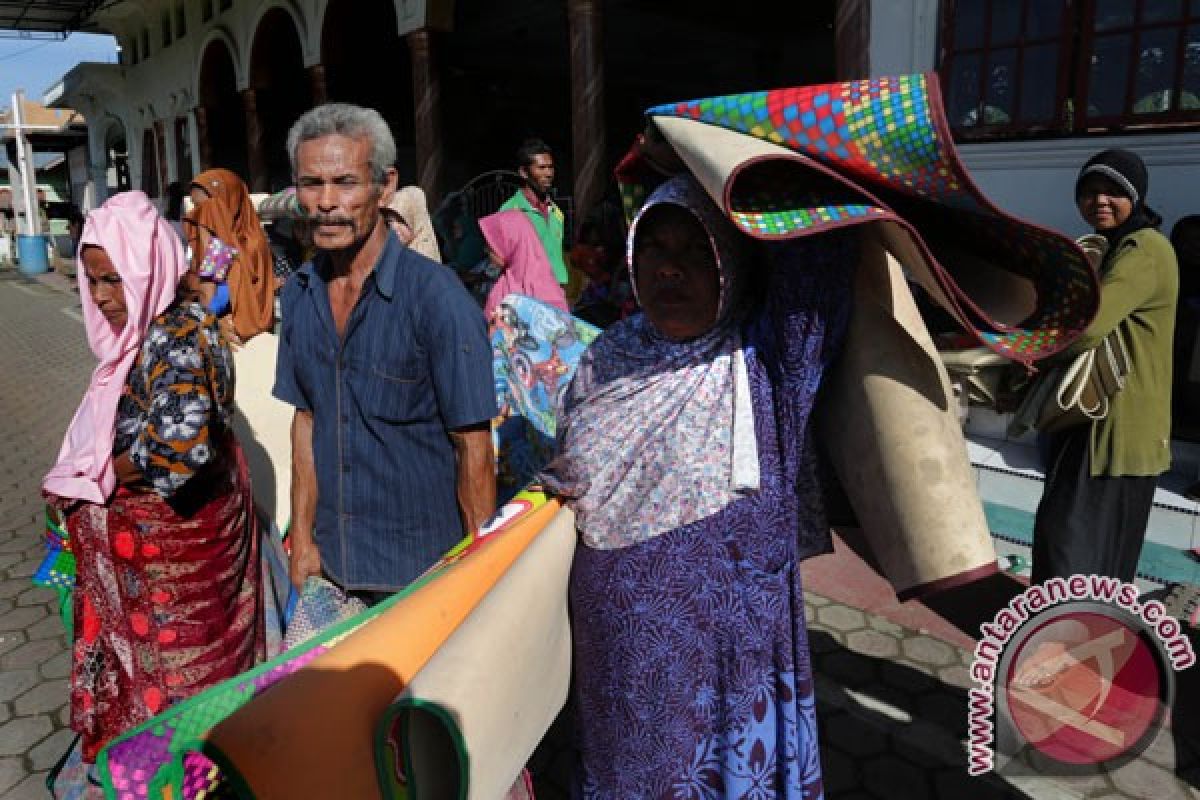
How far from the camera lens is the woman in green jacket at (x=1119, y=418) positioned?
259 cm

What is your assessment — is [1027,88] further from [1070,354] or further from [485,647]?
[485,647]

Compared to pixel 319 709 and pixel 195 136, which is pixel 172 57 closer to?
pixel 195 136

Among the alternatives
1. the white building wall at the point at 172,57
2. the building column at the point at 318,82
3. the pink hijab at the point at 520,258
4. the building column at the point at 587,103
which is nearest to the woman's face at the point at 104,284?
the pink hijab at the point at 520,258

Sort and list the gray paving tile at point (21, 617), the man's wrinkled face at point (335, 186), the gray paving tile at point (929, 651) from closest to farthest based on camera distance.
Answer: the man's wrinkled face at point (335, 186) → the gray paving tile at point (929, 651) → the gray paving tile at point (21, 617)

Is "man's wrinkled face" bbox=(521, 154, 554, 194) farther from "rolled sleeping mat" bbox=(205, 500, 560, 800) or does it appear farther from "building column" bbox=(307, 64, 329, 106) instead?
"building column" bbox=(307, 64, 329, 106)

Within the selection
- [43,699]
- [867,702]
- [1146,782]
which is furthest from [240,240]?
[1146,782]

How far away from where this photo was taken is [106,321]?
2.27 meters

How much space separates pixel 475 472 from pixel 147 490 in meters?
0.95

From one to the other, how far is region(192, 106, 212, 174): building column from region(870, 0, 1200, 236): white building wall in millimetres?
16446

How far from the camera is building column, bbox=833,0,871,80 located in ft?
16.7

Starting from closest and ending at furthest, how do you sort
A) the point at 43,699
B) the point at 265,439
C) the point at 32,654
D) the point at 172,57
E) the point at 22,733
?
the point at 22,733 → the point at 43,699 → the point at 265,439 → the point at 32,654 → the point at 172,57

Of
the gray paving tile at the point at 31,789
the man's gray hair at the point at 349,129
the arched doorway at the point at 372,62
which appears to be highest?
the arched doorway at the point at 372,62

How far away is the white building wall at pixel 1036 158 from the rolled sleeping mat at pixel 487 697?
11.7 ft

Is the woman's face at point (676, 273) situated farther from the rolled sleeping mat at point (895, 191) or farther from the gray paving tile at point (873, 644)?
the gray paving tile at point (873, 644)
